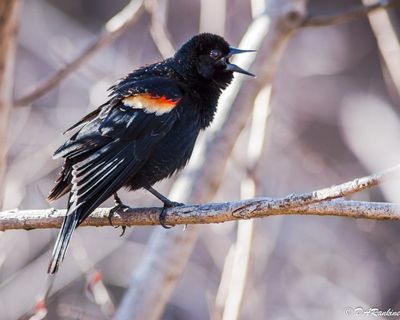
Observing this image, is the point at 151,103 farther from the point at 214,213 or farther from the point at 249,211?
the point at 249,211

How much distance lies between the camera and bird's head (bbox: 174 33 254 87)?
424 centimetres

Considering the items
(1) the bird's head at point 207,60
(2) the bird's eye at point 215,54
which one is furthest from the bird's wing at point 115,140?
(2) the bird's eye at point 215,54

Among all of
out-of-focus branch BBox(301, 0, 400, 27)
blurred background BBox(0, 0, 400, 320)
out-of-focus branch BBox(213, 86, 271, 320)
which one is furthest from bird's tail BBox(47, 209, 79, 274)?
out-of-focus branch BBox(301, 0, 400, 27)

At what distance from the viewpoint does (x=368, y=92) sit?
25.1ft

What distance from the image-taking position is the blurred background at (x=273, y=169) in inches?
243

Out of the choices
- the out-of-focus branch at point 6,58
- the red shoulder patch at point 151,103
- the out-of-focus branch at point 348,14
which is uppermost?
the out-of-focus branch at point 6,58

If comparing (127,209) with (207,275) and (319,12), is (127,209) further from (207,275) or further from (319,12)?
(319,12)

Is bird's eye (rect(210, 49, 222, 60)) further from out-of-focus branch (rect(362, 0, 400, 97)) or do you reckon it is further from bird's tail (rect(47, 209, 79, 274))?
bird's tail (rect(47, 209, 79, 274))

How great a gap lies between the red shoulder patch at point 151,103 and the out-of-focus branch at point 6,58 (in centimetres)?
63

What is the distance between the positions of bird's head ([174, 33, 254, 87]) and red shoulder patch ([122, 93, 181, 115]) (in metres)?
0.34

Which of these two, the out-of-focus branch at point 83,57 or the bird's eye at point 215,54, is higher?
the out-of-focus branch at point 83,57

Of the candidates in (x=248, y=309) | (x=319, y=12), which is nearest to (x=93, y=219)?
(x=248, y=309)

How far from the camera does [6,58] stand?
11.6 ft

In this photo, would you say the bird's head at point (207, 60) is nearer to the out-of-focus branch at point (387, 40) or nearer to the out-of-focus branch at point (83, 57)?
the out-of-focus branch at point (83, 57)
